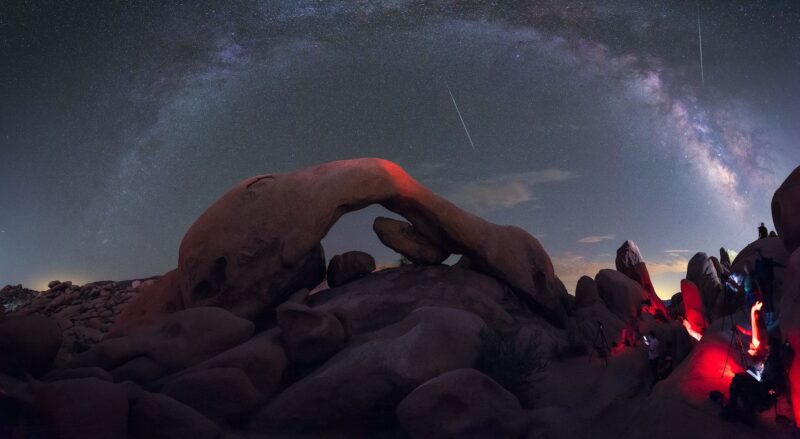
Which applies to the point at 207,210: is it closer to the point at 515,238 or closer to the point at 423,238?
the point at 423,238

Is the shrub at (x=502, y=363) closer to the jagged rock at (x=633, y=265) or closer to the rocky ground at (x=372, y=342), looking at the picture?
the rocky ground at (x=372, y=342)

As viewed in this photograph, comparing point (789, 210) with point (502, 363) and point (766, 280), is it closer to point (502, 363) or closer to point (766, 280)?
point (766, 280)

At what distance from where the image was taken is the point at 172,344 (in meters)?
10.4

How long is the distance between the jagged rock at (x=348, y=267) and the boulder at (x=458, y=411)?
775 centimetres

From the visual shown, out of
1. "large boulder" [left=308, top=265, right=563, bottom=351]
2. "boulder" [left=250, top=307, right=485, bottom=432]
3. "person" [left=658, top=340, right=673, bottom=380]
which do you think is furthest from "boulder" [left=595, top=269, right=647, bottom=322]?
"boulder" [left=250, top=307, right=485, bottom=432]

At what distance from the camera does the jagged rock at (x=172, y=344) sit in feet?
32.5

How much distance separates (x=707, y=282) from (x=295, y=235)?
14.2 m

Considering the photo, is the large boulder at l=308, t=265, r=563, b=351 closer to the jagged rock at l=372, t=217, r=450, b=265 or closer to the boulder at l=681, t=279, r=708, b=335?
the jagged rock at l=372, t=217, r=450, b=265

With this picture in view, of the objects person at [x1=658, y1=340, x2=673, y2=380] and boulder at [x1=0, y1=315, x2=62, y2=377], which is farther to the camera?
person at [x1=658, y1=340, x2=673, y2=380]

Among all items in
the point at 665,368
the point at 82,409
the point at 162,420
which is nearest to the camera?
the point at 82,409

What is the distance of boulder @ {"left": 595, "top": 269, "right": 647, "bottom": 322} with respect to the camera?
1677cm

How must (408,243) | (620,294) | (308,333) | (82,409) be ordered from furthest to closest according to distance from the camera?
(620,294)
(408,243)
(308,333)
(82,409)

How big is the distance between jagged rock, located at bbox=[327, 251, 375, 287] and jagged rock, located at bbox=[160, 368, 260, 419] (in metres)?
6.83

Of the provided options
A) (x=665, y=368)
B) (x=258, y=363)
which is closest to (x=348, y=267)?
(x=258, y=363)
